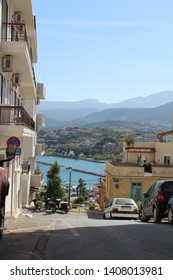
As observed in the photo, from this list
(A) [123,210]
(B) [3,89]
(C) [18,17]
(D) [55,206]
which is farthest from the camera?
(D) [55,206]

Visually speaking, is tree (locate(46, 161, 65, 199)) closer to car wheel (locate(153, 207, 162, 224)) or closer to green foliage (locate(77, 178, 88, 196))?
car wheel (locate(153, 207, 162, 224))

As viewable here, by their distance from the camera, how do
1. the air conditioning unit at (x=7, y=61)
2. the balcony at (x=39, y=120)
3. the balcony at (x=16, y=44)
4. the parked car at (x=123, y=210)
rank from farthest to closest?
the balcony at (x=39, y=120) < the parked car at (x=123, y=210) < the air conditioning unit at (x=7, y=61) < the balcony at (x=16, y=44)

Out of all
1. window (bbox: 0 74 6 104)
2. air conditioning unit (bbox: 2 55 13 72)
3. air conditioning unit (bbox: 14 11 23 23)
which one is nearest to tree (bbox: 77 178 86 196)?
air conditioning unit (bbox: 14 11 23 23)

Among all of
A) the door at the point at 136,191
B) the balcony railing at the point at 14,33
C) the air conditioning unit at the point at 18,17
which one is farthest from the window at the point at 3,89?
the door at the point at 136,191

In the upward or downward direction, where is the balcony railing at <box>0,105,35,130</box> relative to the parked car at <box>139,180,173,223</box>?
upward

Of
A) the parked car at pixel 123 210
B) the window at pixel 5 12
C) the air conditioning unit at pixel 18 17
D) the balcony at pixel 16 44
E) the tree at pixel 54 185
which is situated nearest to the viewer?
the balcony at pixel 16 44

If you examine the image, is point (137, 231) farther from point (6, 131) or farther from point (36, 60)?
point (36, 60)

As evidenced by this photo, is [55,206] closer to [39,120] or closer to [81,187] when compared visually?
[39,120]

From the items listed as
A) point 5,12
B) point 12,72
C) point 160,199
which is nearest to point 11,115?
point 12,72

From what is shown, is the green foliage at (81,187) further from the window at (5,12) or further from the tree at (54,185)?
the window at (5,12)

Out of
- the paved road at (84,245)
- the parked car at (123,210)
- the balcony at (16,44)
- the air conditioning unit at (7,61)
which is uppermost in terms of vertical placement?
the balcony at (16,44)

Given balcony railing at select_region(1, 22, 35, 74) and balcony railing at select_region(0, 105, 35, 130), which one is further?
balcony railing at select_region(1, 22, 35, 74)
